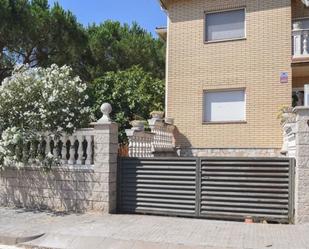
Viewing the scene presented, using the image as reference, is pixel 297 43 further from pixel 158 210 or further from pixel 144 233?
pixel 144 233

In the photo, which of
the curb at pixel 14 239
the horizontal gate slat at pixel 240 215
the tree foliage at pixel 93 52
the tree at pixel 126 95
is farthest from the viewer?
the tree foliage at pixel 93 52

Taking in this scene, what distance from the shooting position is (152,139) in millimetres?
13195

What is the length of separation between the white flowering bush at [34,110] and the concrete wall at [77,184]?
1.70 feet

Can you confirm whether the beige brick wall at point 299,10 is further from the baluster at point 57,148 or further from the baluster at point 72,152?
the baluster at point 57,148

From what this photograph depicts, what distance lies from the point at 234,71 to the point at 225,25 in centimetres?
157

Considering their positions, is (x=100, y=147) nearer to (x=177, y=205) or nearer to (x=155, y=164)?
(x=155, y=164)

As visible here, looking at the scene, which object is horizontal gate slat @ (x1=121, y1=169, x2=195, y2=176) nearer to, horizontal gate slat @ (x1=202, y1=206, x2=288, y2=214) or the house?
horizontal gate slat @ (x1=202, y1=206, x2=288, y2=214)

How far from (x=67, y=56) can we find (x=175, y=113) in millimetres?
10121

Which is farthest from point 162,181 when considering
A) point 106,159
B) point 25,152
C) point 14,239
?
point 25,152

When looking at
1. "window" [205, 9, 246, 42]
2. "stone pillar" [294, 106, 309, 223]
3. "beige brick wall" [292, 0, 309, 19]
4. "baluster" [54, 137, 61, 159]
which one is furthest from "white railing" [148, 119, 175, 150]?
"stone pillar" [294, 106, 309, 223]

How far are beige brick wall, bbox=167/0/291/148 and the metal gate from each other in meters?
5.12

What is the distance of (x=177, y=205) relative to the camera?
373 inches

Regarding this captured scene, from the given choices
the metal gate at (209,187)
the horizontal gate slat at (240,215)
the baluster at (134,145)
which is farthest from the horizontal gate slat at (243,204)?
the baluster at (134,145)

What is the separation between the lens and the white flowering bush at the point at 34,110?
406 inches
